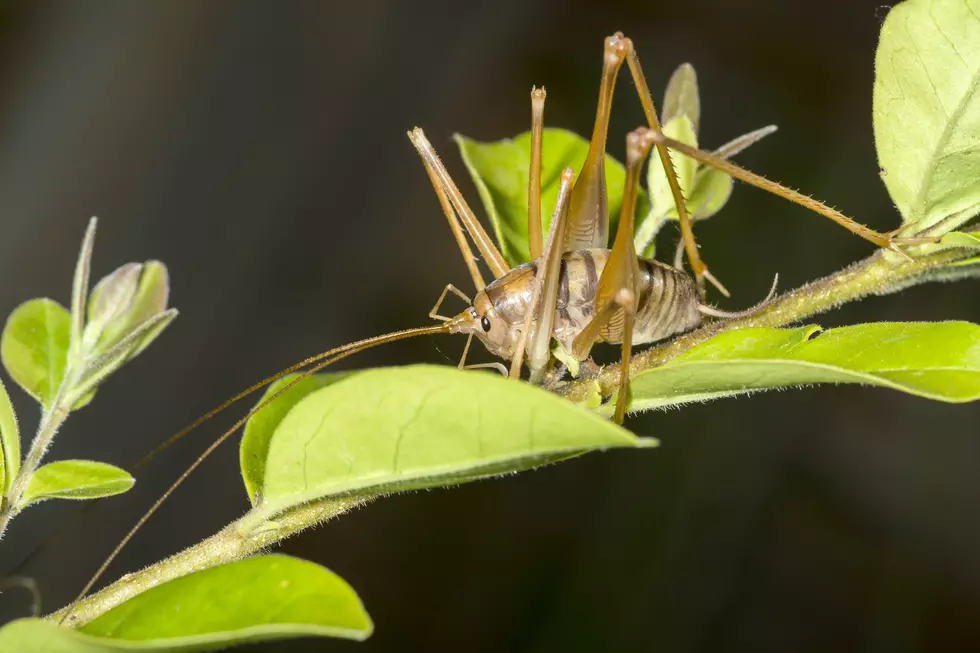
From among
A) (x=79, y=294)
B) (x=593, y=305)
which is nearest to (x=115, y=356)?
(x=79, y=294)

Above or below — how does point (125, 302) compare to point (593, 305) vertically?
above

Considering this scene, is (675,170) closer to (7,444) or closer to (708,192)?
(708,192)

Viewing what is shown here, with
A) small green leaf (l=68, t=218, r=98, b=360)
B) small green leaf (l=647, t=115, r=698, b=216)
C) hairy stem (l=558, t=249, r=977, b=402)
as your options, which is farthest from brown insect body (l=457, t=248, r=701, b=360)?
small green leaf (l=68, t=218, r=98, b=360)

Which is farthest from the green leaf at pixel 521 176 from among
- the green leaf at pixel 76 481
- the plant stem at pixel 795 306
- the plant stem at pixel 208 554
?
the green leaf at pixel 76 481

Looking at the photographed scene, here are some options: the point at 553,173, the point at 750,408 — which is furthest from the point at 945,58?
the point at 750,408

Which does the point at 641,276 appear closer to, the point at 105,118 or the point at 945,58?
the point at 945,58
